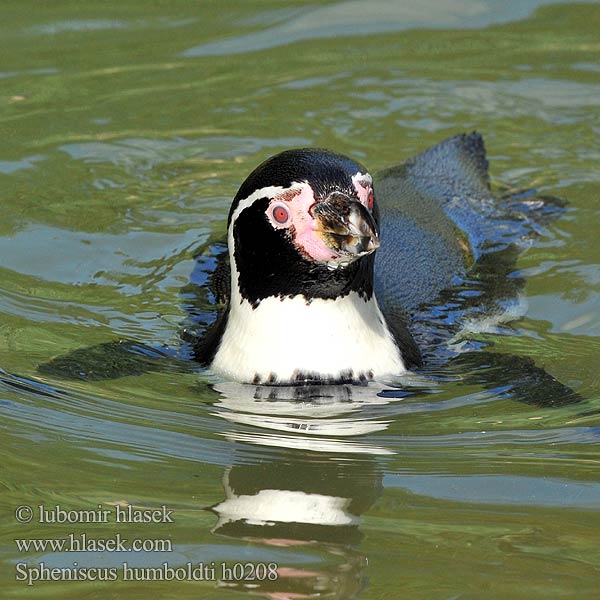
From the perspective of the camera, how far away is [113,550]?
4332mm

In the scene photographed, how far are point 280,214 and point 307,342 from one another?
585 millimetres

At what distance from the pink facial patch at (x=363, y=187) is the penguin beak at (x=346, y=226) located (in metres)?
0.09

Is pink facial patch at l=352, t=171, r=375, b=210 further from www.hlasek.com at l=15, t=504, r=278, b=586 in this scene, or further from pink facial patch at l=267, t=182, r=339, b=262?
www.hlasek.com at l=15, t=504, r=278, b=586

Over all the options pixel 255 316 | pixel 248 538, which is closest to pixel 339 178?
pixel 255 316

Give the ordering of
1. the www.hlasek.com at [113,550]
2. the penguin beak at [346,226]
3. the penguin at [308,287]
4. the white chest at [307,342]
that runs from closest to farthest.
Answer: the www.hlasek.com at [113,550] < the penguin beak at [346,226] < the penguin at [308,287] < the white chest at [307,342]

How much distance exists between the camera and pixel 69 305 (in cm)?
697

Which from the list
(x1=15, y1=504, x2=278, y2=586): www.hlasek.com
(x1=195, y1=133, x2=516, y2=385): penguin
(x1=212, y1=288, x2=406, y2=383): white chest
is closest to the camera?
(x1=15, y1=504, x2=278, y2=586): www.hlasek.com

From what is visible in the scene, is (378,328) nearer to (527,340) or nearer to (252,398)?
(252,398)

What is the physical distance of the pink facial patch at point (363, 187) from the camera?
5.33 m

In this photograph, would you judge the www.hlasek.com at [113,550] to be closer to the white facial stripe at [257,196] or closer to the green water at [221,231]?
the green water at [221,231]

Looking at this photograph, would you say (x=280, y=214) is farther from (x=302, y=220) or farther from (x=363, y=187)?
(x=363, y=187)

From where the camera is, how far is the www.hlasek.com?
164 inches

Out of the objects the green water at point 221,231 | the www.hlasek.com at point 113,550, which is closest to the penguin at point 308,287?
the green water at point 221,231

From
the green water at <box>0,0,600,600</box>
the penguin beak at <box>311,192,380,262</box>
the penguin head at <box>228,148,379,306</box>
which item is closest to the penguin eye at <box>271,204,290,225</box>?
the penguin head at <box>228,148,379,306</box>
